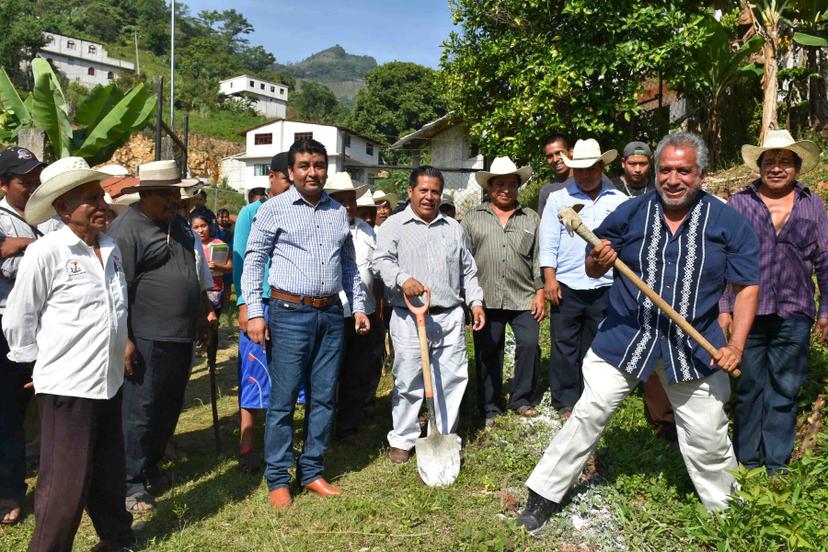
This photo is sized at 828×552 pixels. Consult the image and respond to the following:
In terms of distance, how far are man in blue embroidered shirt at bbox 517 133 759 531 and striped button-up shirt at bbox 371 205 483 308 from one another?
139cm

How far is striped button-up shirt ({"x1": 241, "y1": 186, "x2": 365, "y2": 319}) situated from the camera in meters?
4.29

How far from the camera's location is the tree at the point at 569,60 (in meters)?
10.0

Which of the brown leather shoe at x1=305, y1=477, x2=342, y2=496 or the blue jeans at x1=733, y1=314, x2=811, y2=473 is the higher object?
the blue jeans at x1=733, y1=314, x2=811, y2=473

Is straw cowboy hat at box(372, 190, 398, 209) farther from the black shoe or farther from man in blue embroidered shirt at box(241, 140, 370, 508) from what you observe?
the black shoe

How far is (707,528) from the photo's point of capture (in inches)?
140

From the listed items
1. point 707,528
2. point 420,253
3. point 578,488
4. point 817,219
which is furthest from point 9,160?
point 817,219

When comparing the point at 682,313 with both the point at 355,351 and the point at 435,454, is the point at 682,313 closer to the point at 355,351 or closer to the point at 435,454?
the point at 435,454

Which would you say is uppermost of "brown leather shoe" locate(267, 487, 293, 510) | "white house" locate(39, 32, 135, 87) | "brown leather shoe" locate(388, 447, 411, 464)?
"white house" locate(39, 32, 135, 87)

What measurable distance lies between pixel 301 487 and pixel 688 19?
949 cm

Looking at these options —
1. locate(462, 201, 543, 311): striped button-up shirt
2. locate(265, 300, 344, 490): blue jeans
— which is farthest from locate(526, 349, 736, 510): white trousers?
locate(462, 201, 543, 311): striped button-up shirt

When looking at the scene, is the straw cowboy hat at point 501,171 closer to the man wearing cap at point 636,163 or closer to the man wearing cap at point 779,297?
the man wearing cap at point 636,163

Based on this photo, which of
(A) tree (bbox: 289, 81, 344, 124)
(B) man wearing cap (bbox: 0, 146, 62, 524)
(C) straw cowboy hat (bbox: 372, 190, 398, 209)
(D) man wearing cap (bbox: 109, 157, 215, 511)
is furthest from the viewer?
(A) tree (bbox: 289, 81, 344, 124)

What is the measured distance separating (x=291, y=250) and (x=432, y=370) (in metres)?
1.42

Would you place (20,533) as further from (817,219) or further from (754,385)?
(817,219)
